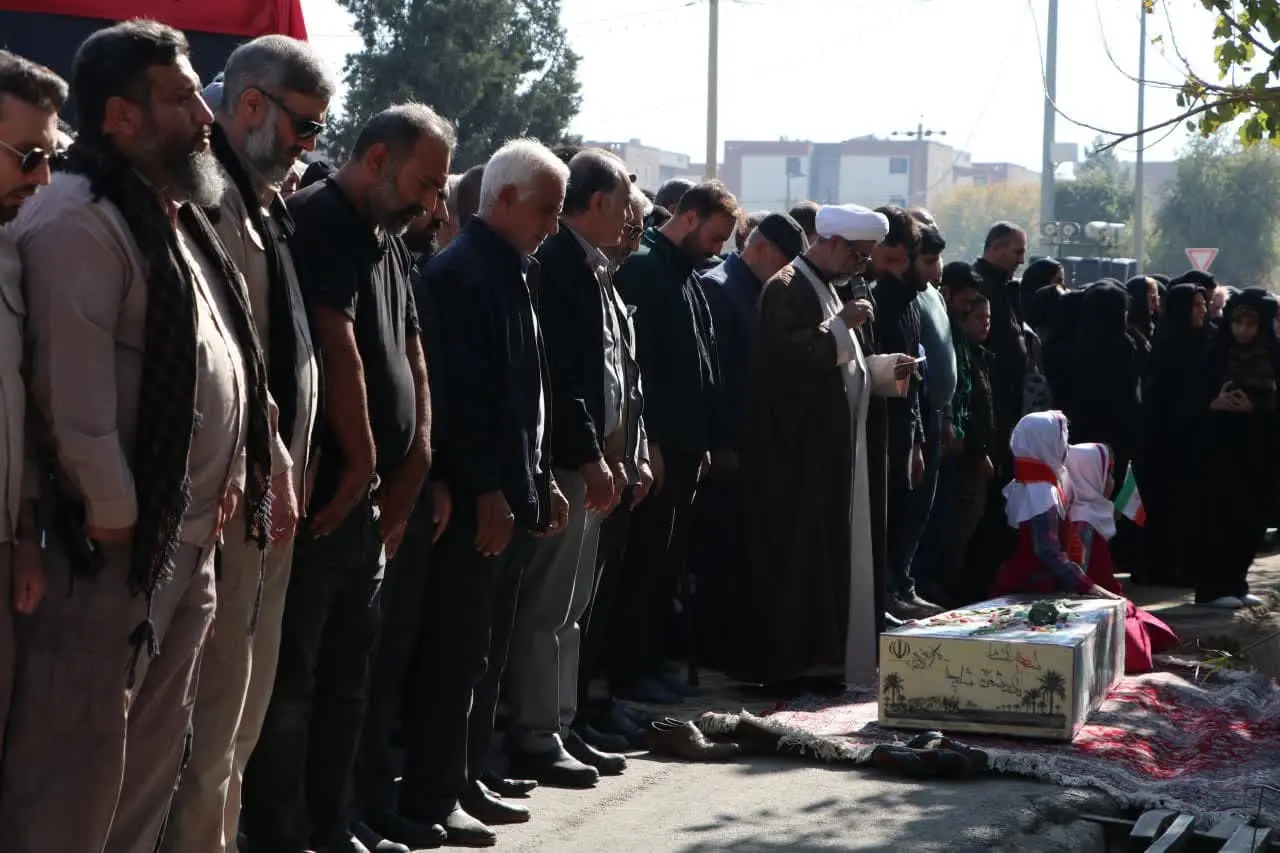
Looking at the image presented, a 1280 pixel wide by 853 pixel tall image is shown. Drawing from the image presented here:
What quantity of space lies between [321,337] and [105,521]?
44.2 inches

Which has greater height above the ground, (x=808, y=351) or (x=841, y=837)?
(x=808, y=351)

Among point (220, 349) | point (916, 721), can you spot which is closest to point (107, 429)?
point (220, 349)

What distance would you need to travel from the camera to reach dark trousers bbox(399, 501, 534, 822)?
5.67 meters

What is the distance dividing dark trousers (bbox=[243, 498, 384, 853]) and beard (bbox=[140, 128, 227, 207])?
114cm

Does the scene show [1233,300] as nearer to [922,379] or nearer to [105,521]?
[922,379]

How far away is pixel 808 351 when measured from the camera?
8.45m

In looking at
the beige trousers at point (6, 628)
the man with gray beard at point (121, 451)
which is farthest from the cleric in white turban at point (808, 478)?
the beige trousers at point (6, 628)

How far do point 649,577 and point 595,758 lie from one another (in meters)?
1.36

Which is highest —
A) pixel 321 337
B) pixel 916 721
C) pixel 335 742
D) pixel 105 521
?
pixel 321 337

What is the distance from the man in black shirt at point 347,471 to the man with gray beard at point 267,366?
12cm

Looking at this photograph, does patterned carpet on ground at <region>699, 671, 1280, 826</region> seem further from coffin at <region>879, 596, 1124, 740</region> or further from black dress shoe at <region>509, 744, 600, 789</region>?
black dress shoe at <region>509, 744, 600, 789</region>

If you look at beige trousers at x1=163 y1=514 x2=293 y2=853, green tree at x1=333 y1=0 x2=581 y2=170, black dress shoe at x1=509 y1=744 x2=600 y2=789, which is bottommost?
black dress shoe at x1=509 y1=744 x2=600 y2=789

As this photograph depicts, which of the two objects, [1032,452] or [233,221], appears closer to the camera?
[233,221]

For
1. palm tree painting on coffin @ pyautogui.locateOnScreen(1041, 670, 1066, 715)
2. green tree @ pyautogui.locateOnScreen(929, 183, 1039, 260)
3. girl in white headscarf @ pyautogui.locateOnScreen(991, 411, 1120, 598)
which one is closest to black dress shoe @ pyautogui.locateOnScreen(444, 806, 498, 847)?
palm tree painting on coffin @ pyautogui.locateOnScreen(1041, 670, 1066, 715)
